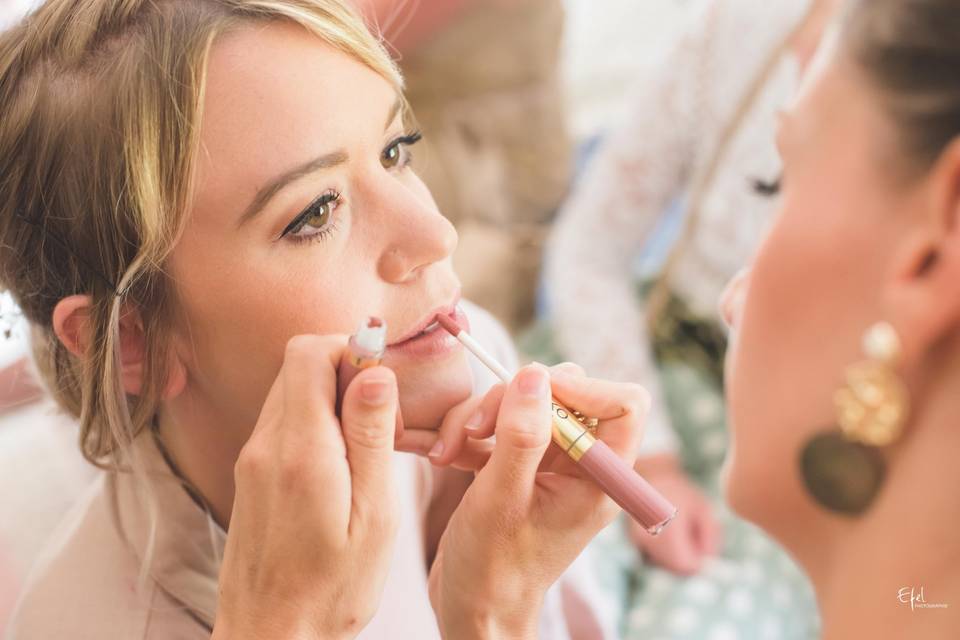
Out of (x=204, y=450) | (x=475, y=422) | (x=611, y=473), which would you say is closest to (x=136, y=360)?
(x=204, y=450)

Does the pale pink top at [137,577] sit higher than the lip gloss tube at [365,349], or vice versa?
the lip gloss tube at [365,349]

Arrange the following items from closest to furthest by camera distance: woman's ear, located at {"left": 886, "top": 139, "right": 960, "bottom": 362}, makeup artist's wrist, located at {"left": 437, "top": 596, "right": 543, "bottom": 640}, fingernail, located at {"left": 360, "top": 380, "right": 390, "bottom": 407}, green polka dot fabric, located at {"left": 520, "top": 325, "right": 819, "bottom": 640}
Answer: woman's ear, located at {"left": 886, "top": 139, "right": 960, "bottom": 362} < fingernail, located at {"left": 360, "top": 380, "right": 390, "bottom": 407} < makeup artist's wrist, located at {"left": 437, "top": 596, "right": 543, "bottom": 640} < green polka dot fabric, located at {"left": 520, "top": 325, "right": 819, "bottom": 640}

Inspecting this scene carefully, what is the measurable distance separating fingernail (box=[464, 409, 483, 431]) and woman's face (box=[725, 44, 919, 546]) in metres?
0.20

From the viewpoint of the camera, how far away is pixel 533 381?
2.11 feet

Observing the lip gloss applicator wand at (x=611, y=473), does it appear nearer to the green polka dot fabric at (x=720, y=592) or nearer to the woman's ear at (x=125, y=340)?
the woman's ear at (x=125, y=340)

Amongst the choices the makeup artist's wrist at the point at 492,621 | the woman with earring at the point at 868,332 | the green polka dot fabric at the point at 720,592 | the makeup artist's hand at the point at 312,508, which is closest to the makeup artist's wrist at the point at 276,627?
the makeup artist's hand at the point at 312,508

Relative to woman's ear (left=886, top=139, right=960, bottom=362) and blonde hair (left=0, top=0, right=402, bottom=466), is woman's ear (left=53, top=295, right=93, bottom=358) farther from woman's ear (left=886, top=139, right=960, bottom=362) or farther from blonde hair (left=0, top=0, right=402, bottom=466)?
woman's ear (left=886, top=139, right=960, bottom=362)

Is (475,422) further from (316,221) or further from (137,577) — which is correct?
(137,577)

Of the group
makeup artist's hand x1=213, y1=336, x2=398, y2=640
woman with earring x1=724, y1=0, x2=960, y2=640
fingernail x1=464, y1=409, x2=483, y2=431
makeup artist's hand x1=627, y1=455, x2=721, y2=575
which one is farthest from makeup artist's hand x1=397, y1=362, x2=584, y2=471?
makeup artist's hand x1=627, y1=455, x2=721, y2=575

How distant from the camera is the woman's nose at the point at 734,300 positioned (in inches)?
26.1

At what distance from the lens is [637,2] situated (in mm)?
2516

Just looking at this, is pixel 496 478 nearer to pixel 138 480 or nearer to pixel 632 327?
pixel 138 480

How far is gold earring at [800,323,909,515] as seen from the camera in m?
0.51

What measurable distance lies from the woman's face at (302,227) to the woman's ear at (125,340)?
39 mm
